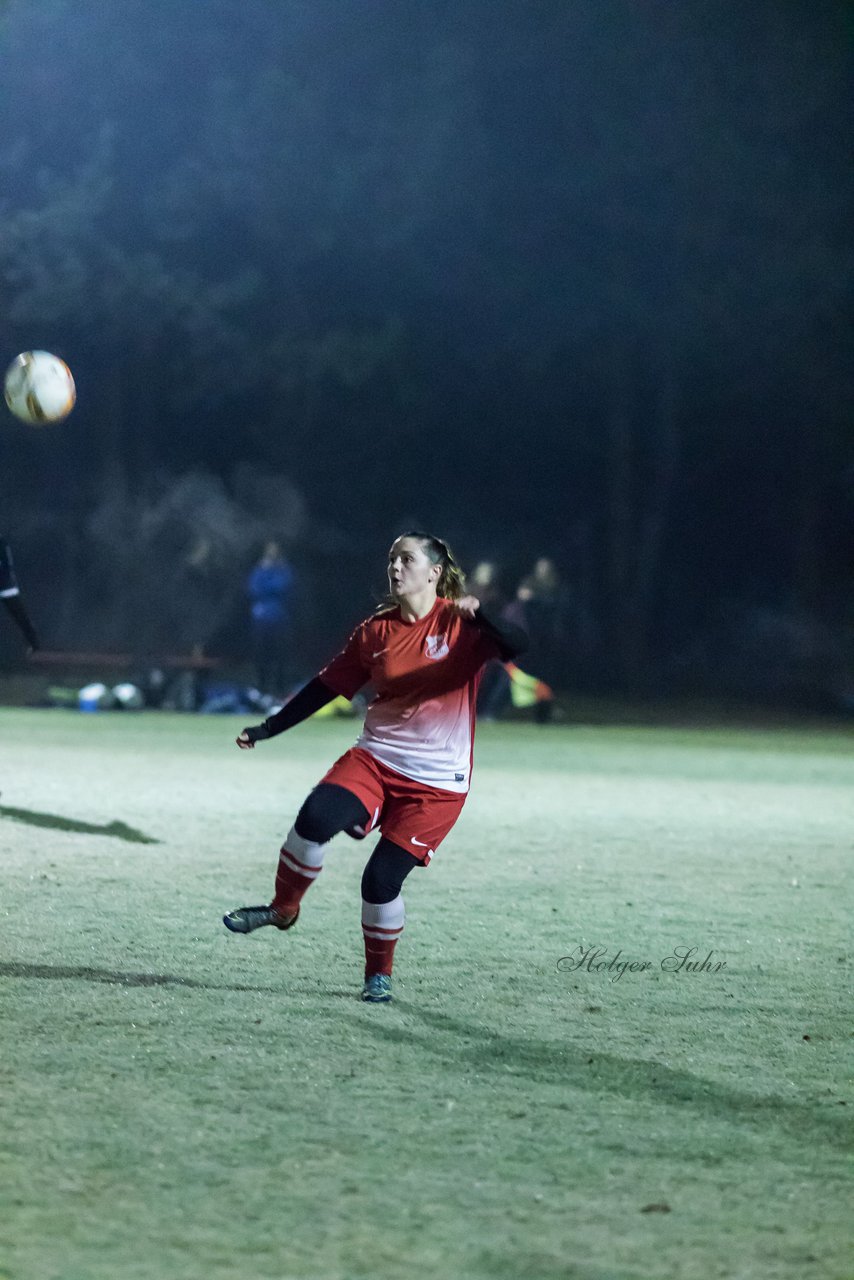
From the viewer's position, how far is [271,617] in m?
21.4

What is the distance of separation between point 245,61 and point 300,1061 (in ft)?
104

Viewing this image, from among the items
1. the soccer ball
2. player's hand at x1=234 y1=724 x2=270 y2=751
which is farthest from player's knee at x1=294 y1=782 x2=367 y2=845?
the soccer ball

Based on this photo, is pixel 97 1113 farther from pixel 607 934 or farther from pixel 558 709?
pixel 558 709

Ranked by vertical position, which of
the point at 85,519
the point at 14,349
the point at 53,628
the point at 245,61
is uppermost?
the point at 245,61

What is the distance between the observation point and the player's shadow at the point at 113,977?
5.93m

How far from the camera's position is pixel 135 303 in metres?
34.0

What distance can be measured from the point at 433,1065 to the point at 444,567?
199 centimetres

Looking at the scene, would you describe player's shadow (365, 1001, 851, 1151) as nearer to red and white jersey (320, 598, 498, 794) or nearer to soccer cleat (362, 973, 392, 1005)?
soccer cleat (362, 973, 392, 1005)

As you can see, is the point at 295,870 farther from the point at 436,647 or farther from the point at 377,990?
the point at 436,647

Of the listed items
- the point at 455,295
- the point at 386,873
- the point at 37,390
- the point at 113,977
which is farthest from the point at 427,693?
the point at 455,295

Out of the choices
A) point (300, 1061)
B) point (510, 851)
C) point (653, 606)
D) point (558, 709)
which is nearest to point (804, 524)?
point (653, 606)

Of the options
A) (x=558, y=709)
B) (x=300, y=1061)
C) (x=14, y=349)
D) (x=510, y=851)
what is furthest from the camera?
(x=14, y=349)

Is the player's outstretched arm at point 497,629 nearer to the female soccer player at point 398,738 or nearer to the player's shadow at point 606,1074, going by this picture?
the female soccer player at point 398,738

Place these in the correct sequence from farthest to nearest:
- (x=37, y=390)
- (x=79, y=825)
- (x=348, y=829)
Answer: (x=37, y=390) → (x=79, y=825) → (x=348, y=829)
